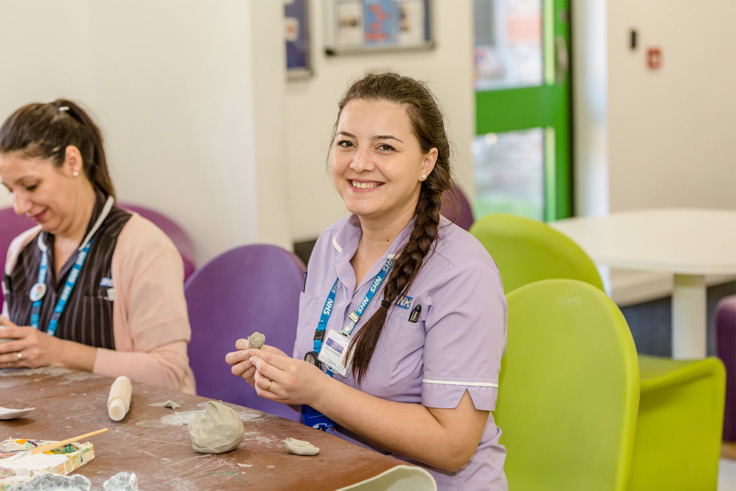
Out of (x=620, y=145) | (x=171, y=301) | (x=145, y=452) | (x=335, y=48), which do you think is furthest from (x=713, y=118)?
(x=145, y=452)

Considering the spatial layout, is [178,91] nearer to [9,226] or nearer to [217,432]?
[9,226]

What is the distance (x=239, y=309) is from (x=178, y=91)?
4.47 feet

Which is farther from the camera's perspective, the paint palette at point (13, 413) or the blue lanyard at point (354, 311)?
the blue lanyard at point (354, 311)

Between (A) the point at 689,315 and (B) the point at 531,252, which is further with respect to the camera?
(A) the point at 689,315

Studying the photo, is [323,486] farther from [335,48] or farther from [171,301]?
[335,48]

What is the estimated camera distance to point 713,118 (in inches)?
230

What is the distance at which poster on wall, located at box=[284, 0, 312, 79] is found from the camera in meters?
3.73

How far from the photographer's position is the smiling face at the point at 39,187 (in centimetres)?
217

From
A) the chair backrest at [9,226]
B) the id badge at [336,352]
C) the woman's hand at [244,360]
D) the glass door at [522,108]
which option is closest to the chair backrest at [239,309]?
the id badge at [336,352]

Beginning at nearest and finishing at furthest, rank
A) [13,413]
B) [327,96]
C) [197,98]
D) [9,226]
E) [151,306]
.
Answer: [13,413] < [151,306] < [9,226] < [197,98] < [327,96]

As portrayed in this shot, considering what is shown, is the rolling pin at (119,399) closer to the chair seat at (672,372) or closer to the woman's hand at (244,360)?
the woman's hand at (244,360)

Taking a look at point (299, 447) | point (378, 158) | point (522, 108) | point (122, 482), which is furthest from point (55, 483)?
point (522, 108)

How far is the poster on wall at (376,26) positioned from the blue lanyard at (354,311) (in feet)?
7.62

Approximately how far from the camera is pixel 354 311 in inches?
67.5
